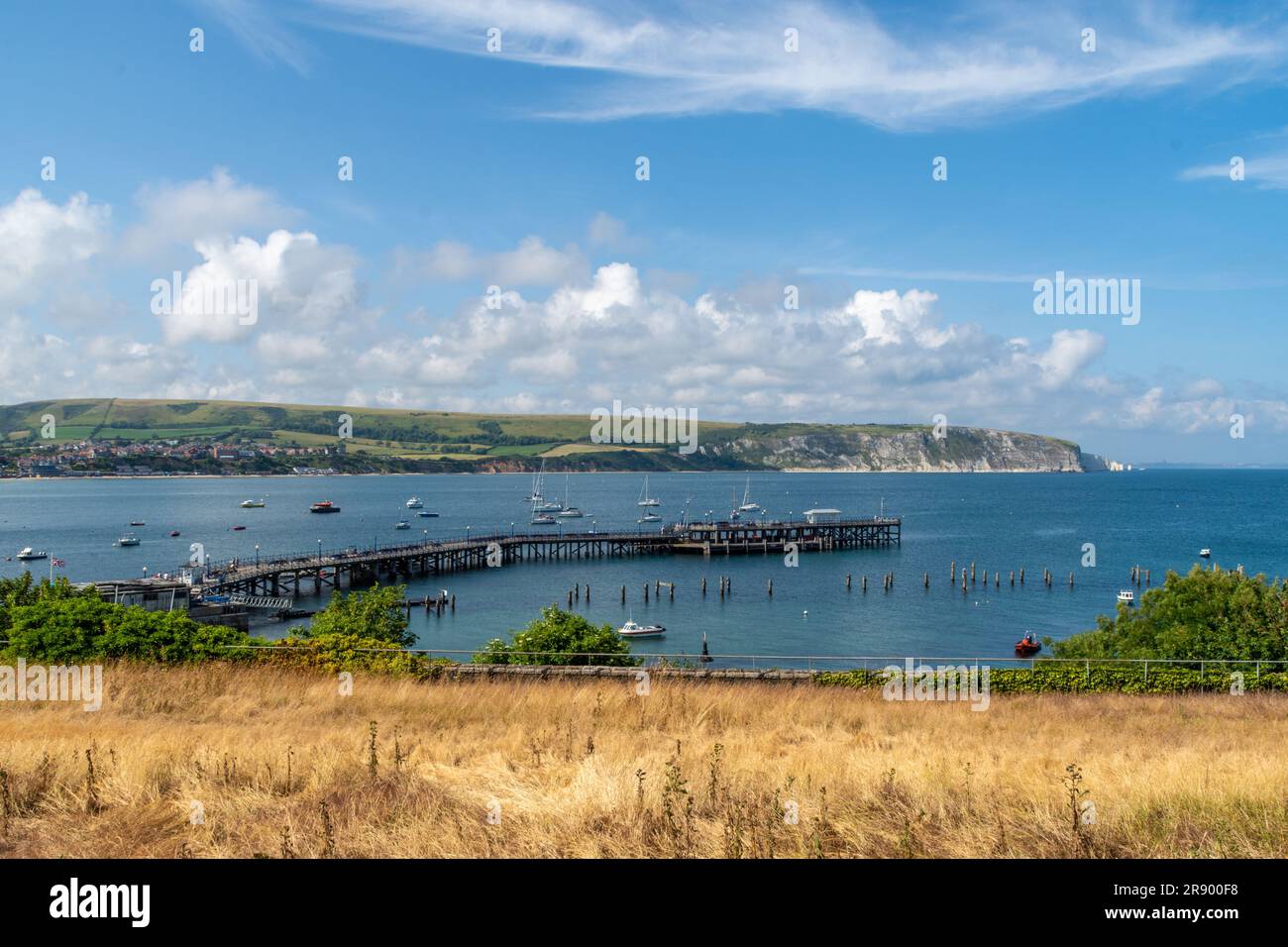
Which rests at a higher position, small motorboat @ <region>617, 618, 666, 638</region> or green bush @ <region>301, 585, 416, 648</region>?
green bush @ <region>301, 585, 416, 648</region>

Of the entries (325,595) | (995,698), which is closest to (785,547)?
(325,595)

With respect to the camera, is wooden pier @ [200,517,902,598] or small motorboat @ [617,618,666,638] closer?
small motorboat @ [617,618,666,638]

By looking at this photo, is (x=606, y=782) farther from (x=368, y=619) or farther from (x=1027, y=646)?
(x=1027, y=646)

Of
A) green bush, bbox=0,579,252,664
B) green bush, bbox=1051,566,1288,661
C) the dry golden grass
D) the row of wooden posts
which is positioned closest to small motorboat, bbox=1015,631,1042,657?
the row of wooden posts

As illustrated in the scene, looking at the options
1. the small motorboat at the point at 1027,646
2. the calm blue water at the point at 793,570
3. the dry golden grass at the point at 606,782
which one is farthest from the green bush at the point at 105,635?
the small motorboat at the point at 1027,646

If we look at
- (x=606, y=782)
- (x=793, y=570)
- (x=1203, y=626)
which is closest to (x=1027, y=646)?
(x=1203, y=626)

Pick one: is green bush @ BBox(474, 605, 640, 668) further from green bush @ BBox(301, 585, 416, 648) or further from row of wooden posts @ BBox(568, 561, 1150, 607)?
row of wooden posts @ BBox(568, 561, 1150, 607)
